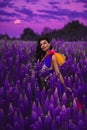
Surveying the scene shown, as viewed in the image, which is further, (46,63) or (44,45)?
(44,45)

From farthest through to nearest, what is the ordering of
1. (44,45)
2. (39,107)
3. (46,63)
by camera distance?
(44,45) → (46,63) → (39,107)

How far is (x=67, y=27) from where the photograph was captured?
21.2m

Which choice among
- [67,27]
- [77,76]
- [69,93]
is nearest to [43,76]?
[77,76]

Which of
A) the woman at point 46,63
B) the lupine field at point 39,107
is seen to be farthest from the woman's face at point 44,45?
the lupine field at point 39,107

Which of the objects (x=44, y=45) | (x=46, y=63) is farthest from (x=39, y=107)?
(x=44, y=45)

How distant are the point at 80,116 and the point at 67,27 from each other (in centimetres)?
1927

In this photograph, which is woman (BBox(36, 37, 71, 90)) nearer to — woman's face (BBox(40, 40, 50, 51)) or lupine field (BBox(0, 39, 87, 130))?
woman's face (BBox(40, 40, 50, 51))

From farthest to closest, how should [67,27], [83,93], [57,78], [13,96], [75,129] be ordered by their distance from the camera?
[67,27] → [57,78] → [83,93] → [13,96] → [75,129]

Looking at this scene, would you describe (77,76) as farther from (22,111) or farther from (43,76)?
(22,111)

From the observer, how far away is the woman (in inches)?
153

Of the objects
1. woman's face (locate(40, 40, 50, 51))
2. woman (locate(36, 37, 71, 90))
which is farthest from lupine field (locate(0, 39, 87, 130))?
woman's face (locate(40, 40, 50, 51))

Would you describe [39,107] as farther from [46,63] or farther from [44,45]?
[44,45]

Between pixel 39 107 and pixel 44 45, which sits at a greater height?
pixel 44 45

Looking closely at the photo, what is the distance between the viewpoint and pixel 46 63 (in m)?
4.38
